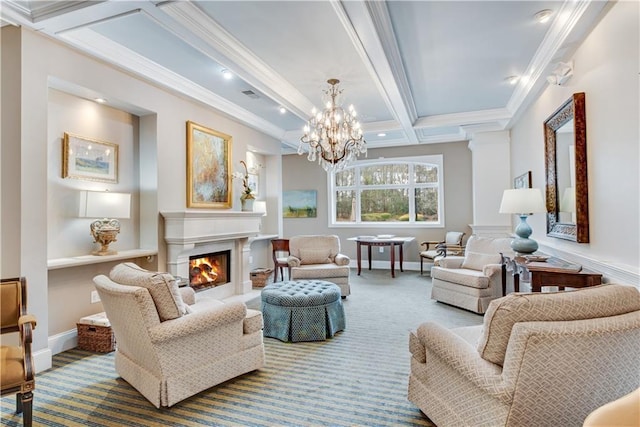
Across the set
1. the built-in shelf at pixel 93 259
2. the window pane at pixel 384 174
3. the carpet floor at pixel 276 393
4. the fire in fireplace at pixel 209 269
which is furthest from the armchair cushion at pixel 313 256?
the window pane at pixel 384 174

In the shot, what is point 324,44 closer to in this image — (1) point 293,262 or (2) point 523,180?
(1) point 293,262

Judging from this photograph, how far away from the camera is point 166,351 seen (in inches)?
88.4

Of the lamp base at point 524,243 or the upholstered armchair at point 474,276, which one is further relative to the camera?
the upholstered armchair at point 474,276

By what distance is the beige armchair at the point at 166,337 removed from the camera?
7.23ft

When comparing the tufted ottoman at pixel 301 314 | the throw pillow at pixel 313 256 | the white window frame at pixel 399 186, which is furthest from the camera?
the white window frame at pixel 399 186

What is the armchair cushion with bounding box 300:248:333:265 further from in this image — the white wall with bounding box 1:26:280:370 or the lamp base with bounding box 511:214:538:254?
the lamp base with bounding box 511:214:538:254

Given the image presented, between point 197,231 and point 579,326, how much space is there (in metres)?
3.88

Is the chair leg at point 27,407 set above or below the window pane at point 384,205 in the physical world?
below

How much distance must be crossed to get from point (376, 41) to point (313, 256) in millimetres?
3178

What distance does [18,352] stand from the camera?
2.07 metres

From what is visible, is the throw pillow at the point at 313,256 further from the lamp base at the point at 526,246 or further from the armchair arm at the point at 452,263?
the lamp base at the point at 526,246

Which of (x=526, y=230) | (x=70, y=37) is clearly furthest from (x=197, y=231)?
(x=526, y=230)

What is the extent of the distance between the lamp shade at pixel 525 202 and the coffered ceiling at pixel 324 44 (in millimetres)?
1268

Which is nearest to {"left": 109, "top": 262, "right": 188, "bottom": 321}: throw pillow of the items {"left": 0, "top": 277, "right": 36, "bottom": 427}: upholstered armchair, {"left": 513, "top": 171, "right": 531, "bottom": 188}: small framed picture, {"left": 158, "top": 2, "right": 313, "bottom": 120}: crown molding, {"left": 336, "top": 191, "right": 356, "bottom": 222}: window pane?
{"left": 0, "top": 277, "right": 36, "bottom": 427}: upholstered armchair
